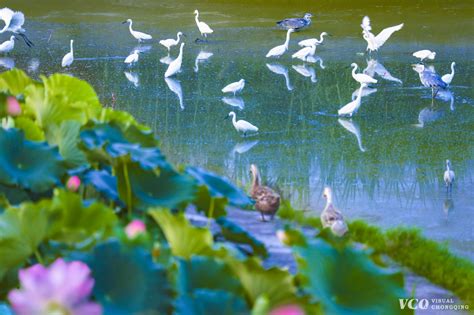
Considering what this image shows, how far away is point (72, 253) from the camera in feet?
5.34

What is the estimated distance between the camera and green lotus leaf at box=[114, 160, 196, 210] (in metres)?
2.22

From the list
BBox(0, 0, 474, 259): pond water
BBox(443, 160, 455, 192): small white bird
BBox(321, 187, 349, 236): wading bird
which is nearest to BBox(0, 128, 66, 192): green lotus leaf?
BBox(321, 187, 349, 236): wading bird

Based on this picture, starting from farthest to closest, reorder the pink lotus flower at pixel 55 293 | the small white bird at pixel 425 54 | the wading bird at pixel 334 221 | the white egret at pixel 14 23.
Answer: the white egret at pixel 14 23 < the small white bird at pixel 425 54 < the wading bird at pixel 334 221 < the pink lotus flower at pixel 55 293

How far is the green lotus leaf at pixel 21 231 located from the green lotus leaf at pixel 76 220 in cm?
6

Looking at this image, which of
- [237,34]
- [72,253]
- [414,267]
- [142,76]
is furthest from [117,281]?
[237,34]

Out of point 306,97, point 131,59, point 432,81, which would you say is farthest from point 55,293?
point 131,59

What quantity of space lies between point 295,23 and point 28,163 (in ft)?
31.4

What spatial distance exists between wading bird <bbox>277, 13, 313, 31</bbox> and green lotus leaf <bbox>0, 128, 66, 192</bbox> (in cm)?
955

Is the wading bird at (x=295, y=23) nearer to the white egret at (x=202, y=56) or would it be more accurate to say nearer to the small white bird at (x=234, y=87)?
the white egret at (x=202, y=56)

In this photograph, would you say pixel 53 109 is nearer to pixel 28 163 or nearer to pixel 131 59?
pixel 28 163

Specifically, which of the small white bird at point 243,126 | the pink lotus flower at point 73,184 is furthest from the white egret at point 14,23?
the pink lotus flower at point 73,184

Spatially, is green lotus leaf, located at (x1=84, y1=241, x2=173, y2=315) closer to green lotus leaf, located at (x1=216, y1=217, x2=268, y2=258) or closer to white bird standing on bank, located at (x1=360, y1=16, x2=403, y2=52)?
green lotus leaf, located at (x1=216, y1=217, x2=268, y2=258)

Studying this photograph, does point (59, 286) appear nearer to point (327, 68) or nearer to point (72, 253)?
point (72, 253)

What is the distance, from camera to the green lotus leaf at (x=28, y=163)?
2.31 metres
